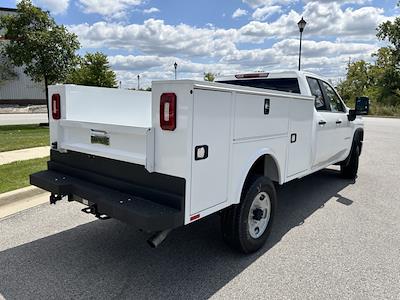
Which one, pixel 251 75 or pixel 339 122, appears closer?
pixel 251 75

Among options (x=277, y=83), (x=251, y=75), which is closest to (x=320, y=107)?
(x=277, y=83)

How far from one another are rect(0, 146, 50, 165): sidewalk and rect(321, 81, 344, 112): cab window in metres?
6.30

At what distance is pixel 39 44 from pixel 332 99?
14766mm

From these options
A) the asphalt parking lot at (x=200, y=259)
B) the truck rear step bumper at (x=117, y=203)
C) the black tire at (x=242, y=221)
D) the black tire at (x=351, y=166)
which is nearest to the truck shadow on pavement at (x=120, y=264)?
the asphalt parking lot at (x=200, y=259)

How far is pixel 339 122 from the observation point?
6.14 m

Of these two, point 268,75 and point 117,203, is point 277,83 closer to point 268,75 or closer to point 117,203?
point 268,75

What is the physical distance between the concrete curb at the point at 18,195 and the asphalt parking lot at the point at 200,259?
443 millimetres

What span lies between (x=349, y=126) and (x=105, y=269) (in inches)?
204

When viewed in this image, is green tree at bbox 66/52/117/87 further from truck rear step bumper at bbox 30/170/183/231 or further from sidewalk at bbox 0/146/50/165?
truck rear step bumper at bbox 30/170/183/231

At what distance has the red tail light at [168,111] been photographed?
2.78 meters

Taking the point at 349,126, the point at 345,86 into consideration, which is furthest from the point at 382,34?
the point at 349,126

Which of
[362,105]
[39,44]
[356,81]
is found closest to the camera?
[362,105]

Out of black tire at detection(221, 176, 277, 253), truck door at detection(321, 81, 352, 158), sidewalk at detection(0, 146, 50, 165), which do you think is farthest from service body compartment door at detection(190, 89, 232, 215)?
sidewalk at detection(0, 146, 50, 165)

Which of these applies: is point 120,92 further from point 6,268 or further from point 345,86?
point 345,86
